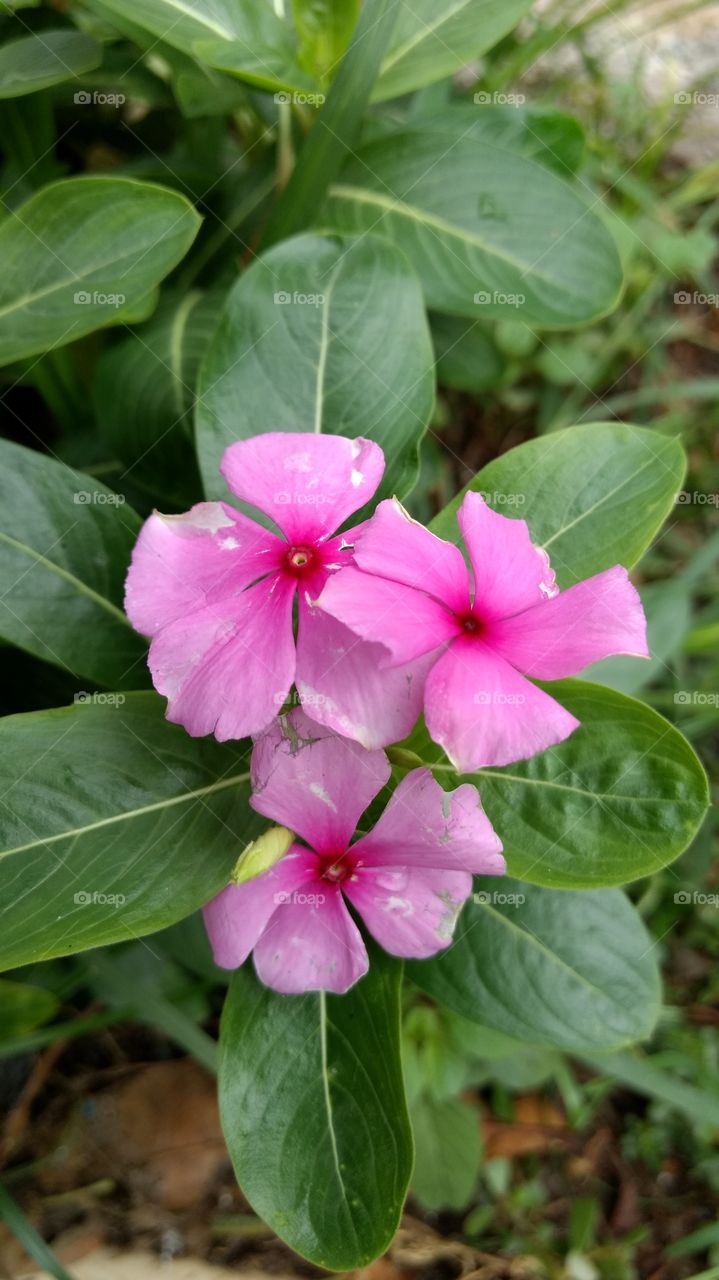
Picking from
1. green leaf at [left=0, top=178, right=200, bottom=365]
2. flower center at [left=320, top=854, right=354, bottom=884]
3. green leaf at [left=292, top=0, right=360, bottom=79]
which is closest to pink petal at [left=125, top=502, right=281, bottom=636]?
flower center at [left=320, top=854, right=354, bottom=884]

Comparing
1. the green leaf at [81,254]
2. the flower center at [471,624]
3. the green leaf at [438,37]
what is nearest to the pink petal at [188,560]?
the flower center at [471,624]

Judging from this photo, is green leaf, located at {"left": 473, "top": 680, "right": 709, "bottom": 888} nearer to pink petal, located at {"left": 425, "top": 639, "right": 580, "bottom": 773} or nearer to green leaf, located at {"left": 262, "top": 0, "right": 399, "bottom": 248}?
pink petal, located at {"left": 425, "top": 639, "right": 580, "bottom": 773}

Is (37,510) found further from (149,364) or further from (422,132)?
(422,132)

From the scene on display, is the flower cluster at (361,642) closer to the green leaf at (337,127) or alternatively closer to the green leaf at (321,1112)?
the green leaf at (321,1112)

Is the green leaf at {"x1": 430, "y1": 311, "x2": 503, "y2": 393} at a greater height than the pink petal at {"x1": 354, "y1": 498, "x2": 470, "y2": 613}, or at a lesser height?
lesser

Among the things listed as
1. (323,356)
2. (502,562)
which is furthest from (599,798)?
(323,356)

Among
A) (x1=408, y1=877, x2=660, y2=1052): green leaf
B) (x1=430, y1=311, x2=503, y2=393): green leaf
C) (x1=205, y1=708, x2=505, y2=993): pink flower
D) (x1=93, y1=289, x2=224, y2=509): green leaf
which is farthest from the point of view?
(x1=430, y1=311, x2=503, y2=393): green leaf

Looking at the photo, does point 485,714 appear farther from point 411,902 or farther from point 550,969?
point 550,969
